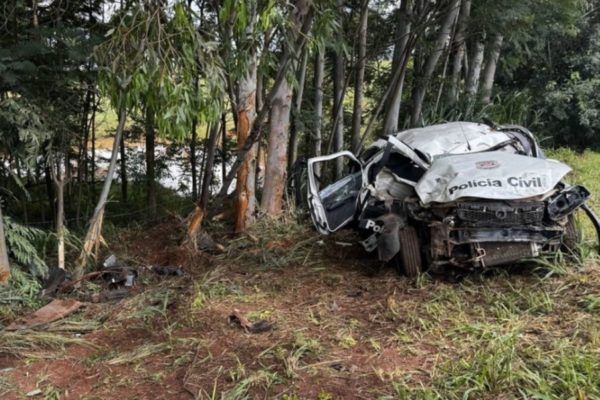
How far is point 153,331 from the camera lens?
376 centimetres

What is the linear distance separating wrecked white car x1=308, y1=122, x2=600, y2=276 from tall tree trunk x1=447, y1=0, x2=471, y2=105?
10.8 feet

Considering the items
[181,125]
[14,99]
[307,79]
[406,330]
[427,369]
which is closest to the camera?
[427,369]

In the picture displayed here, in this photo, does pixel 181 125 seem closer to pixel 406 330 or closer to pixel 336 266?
pixel 406 330

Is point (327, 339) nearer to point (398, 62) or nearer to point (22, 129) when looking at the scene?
point (22, 129)

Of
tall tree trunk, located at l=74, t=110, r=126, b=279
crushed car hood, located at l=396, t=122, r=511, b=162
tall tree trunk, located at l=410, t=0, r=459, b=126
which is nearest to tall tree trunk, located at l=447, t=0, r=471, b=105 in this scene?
tall tree trunk, located at l=410, t=0, r=459, b=126

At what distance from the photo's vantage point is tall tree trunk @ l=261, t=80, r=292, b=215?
6.34 m

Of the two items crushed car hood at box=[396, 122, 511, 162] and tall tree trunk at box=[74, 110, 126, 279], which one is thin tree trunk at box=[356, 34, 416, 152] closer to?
crushed car hood at box=[396, 122, 511, 162]

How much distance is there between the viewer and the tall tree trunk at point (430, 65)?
7568mm

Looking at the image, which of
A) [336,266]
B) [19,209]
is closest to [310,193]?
[336,266]

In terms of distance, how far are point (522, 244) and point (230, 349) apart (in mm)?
2398

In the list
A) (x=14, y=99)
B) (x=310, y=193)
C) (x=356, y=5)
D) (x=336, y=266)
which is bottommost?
(x=336, y=266)

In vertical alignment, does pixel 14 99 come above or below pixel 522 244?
above

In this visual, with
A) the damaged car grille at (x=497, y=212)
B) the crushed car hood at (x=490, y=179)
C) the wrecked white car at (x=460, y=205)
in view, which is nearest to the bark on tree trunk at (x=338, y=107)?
the wrecked white car at (x=460, y=205)

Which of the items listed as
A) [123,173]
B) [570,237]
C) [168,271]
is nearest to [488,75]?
[570,237]
